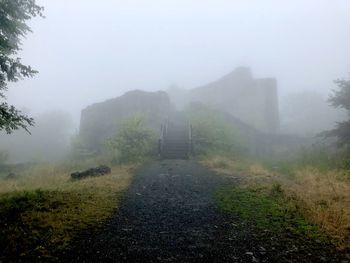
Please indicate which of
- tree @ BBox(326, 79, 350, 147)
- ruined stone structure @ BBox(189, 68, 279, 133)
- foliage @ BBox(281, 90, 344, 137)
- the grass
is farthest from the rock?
foliage @ BBox(281, 90, 344, 137)

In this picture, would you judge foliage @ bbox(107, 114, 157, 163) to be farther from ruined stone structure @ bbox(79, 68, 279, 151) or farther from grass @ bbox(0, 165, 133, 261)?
ruined stone structure @ bbox(79, 68, 279, 151)

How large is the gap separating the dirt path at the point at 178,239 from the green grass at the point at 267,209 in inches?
16.1

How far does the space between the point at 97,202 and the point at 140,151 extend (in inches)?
391

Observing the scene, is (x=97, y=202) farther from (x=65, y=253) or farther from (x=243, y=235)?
(x=243, y=235)

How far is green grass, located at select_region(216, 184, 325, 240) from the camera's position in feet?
23.4

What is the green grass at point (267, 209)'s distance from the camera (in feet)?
23.4

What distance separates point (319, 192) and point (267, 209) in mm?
2977

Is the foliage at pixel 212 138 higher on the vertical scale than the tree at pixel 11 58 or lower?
lower

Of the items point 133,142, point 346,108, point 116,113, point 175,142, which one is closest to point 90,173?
point 133,142

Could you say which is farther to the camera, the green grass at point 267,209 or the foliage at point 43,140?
the foliage at point 43,140

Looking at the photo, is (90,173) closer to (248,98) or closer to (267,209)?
(267,209)

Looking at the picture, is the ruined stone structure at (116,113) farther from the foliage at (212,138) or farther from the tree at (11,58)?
the tree at (11,58)

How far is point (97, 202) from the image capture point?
30.4 feet

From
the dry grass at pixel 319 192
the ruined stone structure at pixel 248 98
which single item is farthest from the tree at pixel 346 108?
the ruined stone structure at pixel 248 98
